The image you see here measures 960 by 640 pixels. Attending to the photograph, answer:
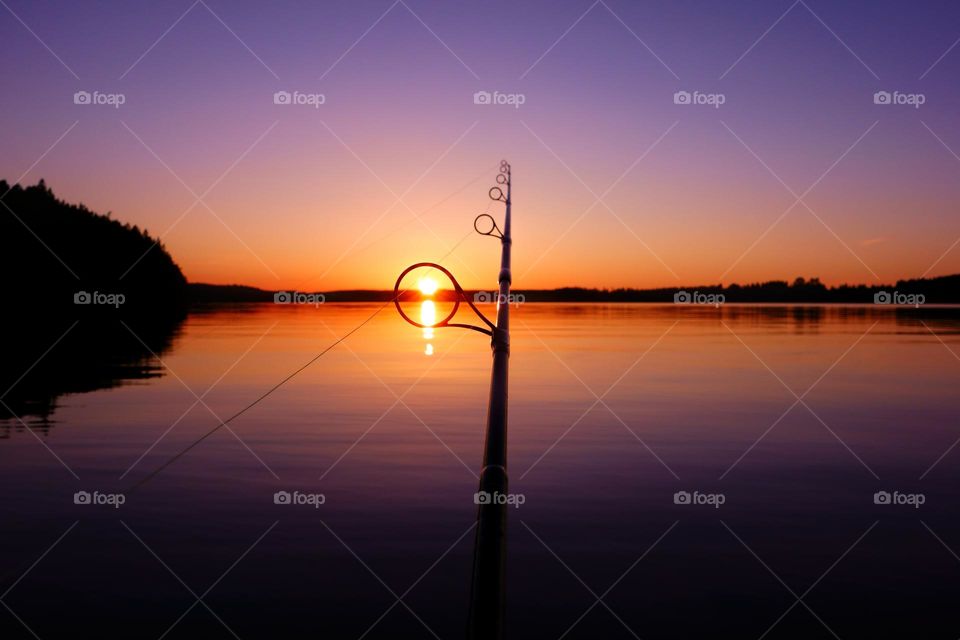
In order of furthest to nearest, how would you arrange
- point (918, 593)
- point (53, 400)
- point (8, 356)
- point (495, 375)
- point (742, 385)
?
point (8, 356)
point (742, 385)
point (53, 400)
point (918, 593)
point (495, 375)

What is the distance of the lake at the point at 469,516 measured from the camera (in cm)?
784

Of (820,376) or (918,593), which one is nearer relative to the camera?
(918,593)

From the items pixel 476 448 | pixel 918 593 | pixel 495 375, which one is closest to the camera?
pixel 495 375

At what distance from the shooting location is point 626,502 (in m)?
11.2

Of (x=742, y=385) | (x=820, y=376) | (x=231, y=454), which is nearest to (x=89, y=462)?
(x=231, y=454)

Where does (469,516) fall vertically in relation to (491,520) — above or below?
above

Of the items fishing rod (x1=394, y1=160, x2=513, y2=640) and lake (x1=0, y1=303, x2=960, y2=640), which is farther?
lake (x1=0, y1=303, x2=960, y2=640)

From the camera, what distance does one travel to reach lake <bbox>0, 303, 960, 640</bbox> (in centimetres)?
784

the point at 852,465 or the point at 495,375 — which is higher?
the point at 852,465

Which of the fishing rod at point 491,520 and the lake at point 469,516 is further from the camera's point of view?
the lake at point 469,516

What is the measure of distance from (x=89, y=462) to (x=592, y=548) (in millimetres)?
8595

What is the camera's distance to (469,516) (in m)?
10.6

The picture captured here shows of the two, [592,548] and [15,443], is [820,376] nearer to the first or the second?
[592,548]

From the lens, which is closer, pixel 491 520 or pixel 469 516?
pixel 491 520
